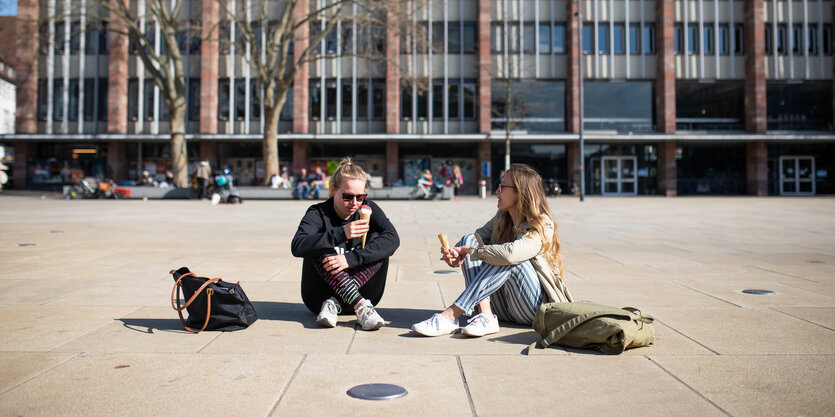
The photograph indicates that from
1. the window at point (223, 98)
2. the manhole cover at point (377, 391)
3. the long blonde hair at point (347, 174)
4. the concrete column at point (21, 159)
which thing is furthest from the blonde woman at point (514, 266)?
the concrete column at point (21, 159)

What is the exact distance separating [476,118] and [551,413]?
3498 cm

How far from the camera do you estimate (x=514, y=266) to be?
4.07 metres

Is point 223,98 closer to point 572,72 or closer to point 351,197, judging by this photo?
point 572,72

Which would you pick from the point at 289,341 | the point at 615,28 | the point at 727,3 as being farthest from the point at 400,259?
the point at 727,3

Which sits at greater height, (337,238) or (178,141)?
(178,141)

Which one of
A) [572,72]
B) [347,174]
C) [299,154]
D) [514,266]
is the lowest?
[514,266]

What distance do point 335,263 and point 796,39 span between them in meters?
40.8

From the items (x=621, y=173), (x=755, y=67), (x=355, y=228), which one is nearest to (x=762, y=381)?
(x=355, y=228)

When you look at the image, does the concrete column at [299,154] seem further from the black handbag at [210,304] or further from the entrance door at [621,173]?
the black handbag at [210,304]

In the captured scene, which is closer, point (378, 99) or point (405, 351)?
point (405, 351)

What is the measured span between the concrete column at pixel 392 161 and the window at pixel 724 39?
19984 mm

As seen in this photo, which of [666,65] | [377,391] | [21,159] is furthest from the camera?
[21,159]

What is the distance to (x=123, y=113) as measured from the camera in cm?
3688

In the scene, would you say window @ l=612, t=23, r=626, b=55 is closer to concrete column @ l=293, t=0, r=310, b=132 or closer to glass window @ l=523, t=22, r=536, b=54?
glass window @ l=523, t=22, r=536, b=54
